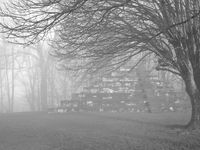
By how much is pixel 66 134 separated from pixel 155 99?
1162 cm

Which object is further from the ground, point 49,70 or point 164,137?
point 49,70

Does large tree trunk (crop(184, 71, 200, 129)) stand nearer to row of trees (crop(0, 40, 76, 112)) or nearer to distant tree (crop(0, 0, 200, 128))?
→ distant tree (crop(0, 0, 200, 128))

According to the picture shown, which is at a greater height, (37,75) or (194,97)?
(37,75)

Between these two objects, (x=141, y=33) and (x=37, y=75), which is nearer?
(x=141, y=33)

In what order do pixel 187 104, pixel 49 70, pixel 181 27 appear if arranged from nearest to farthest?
1. pixel 181 27
2. pixel 187 104
3. pixel 49 70

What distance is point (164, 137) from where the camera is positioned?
25.4 ft

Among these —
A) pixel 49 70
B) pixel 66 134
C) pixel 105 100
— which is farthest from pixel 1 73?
pixel 66 134

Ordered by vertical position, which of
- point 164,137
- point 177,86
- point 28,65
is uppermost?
point 28,65

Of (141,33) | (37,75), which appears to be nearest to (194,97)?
(141,33)

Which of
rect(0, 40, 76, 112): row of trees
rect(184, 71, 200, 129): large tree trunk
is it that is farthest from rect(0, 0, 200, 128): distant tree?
rect(0, 40, 76, 112): row of trees

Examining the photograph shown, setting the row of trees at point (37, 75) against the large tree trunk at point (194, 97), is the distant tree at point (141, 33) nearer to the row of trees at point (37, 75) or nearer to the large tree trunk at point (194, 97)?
the large tree trunk at point (194, 97)

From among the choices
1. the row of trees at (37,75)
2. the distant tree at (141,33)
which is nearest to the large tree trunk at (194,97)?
the distant tree at (141,33)

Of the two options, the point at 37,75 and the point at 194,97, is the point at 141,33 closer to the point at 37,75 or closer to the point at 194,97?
the point at 194,97

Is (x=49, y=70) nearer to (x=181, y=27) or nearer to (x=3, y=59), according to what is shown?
(x=3, y=59)
